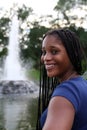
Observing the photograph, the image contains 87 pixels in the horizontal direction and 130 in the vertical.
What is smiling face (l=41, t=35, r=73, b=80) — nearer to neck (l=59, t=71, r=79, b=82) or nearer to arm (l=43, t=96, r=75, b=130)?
neck (l=59, t=71, r=79, b=82)

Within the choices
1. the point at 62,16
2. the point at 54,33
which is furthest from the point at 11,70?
the point at 54,33

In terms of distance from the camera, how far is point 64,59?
1894 millimetres

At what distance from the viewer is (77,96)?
1.74 m

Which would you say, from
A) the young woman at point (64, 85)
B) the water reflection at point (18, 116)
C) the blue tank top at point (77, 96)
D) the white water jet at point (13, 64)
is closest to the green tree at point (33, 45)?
the white water jet at point (13, 64)

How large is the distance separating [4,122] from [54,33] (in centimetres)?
774

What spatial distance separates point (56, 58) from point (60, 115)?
1.10 feet

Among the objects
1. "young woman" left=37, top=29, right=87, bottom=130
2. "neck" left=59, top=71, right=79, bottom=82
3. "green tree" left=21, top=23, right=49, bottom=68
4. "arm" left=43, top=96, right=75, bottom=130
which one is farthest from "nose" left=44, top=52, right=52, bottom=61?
"green tree" left=21, top=23, right=49, bottom=68

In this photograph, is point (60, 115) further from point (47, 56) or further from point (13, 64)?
point (13, 64)

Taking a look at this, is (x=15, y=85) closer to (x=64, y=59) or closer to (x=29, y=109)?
(x=29, y=109)

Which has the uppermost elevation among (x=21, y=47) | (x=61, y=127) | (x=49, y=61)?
(x=49, y=61)

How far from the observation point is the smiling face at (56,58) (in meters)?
1.89

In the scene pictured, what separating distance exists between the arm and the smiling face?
24 centimetres

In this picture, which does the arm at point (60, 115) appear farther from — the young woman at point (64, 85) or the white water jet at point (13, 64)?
the white water jet at point (13, 64)

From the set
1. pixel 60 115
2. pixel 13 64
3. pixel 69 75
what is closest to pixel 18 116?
pixel 69 75
